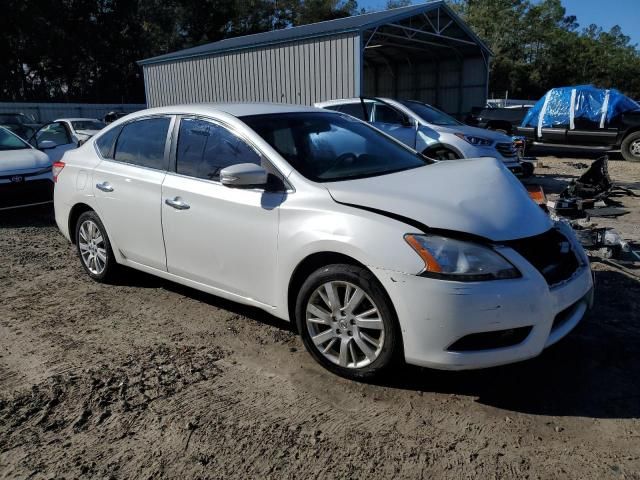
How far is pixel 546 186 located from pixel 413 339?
895 cm

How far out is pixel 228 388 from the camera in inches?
126

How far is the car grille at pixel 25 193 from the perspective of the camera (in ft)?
25.1

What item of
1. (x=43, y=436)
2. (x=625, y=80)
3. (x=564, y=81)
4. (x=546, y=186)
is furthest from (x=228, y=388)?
(x=625, y=80)

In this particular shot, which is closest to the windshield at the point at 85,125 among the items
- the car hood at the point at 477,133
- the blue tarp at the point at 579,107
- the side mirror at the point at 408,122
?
the side mirror at the point at 408,122

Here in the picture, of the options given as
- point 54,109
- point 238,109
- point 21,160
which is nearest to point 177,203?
point 238,109

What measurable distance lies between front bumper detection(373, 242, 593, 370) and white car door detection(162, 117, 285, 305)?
0.91 metres

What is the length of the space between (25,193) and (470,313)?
7188 mm

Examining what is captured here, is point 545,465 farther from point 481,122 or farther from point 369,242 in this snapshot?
point 481,122

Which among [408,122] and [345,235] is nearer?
[345,235]

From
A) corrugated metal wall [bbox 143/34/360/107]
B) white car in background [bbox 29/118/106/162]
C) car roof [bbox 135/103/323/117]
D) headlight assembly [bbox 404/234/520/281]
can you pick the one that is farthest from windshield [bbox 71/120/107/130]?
headlight assembly [bbox 404/234/520/281]

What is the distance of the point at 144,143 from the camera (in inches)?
178

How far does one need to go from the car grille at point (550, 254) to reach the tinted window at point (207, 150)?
1.76 m

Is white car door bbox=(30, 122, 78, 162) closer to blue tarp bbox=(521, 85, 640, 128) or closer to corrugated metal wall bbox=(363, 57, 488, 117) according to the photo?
blue tarp bbox=(521, 85, 640, 128)

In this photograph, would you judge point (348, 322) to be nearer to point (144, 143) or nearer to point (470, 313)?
point (470, 313)
